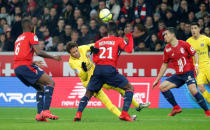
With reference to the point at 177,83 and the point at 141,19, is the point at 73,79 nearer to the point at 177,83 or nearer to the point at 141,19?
the point at 141,19

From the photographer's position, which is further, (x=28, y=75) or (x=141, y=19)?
(x=141, y=19)

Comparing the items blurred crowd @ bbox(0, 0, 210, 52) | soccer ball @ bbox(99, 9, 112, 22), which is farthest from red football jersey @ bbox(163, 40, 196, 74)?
blurred crowd @ bbox(0, 0, 210, 52)

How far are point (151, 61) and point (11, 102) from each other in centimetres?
499

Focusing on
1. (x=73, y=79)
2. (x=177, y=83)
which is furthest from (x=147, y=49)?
(x=177, y=83)

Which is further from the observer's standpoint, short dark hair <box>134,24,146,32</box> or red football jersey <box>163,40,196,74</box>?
short dark hair <box>134,24,146,32</box>

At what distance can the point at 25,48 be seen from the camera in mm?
10320

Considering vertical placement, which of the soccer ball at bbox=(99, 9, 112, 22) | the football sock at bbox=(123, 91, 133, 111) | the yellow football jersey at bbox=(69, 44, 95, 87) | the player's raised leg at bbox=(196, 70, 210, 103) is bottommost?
the player's raised leg at bbox=(196, 70, 210, 103)

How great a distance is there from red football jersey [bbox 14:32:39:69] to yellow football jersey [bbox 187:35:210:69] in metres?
5.17

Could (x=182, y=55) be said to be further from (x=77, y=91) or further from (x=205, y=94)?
(x=77, y=91)

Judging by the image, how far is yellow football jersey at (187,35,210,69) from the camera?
13.7 m

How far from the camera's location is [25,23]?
34.2 feet

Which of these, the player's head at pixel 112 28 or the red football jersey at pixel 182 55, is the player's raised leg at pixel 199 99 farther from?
the player's head at pixel 112 28

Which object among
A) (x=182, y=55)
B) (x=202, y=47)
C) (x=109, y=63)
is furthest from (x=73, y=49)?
(x=202, y=47)

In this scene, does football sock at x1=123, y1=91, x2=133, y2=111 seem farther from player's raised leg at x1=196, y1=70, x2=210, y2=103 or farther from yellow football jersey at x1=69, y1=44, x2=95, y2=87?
player's raised leg at x1=196, y1=70, x2=210, y2=103
